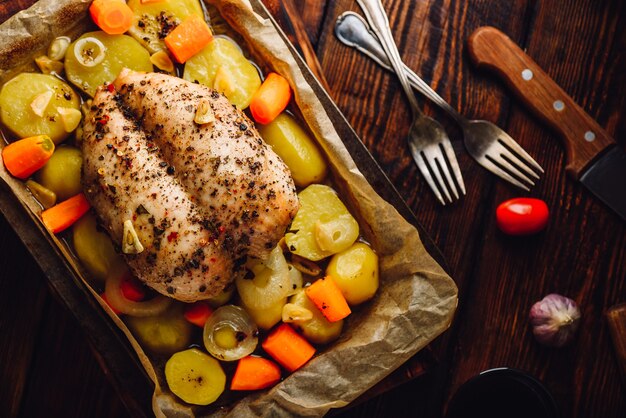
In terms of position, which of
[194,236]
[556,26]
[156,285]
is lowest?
[156,285]

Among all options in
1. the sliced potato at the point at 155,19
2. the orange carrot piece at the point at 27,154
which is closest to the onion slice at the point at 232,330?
the orange carrot piece at the point at 27,154

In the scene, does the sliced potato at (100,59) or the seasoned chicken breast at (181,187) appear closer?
the seasoned chicken breast at (181,187)

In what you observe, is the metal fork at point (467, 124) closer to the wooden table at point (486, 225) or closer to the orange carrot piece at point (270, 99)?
the wooden table at point (486, 225)

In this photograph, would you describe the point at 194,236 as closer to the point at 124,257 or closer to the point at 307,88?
the point at 124,257

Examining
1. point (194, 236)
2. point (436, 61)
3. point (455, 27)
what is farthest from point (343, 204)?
point (455, 27)

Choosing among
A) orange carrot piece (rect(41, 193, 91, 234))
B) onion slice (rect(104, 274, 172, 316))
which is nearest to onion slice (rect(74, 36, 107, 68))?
orange carrot piece (rect(41, 193, 91, 234))

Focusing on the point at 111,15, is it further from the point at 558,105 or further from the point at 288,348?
the point at 558,105
